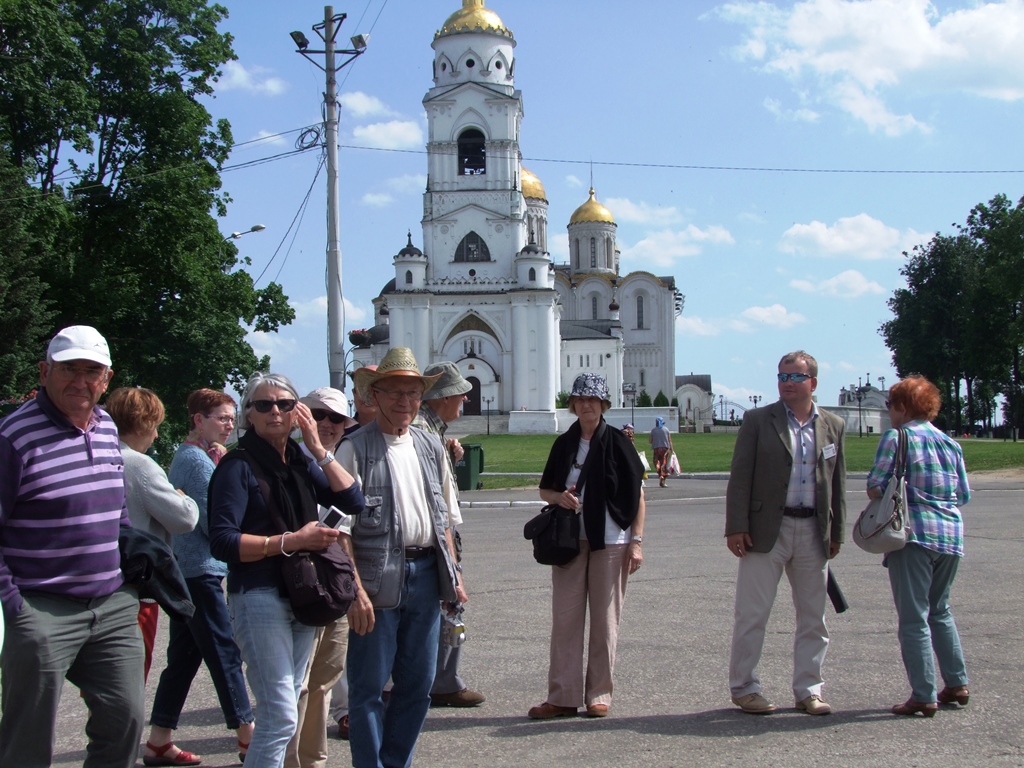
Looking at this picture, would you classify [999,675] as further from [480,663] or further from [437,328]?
[437,328]

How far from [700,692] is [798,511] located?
49.3 inches

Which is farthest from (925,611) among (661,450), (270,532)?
(661,450)

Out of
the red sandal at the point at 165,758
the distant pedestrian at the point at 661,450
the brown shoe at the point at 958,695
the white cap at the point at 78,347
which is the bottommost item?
the red sandal at the point at 165,758

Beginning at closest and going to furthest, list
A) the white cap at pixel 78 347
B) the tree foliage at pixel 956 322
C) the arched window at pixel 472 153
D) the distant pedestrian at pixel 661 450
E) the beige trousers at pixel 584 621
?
the white cap at pixel 78 347, the beige trousers at pixel 584 621, the distant pedestrian at pixel 661 450, the tree foliage at pixel 956 322, the arched window at pixel 472 153

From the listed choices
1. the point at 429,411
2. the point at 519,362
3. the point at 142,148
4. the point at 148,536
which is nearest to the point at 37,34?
the point at 142,148

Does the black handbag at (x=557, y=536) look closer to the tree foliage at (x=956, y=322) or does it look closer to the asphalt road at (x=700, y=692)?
the asphalt road at (x=700, y=692)

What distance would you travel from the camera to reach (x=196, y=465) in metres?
5.83

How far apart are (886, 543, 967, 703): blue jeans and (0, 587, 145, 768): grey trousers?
4.09 m

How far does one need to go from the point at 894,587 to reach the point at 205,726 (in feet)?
13.2

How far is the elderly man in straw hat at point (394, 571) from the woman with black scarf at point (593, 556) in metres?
1.36

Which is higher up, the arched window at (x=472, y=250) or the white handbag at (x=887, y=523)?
the arched window at (x=472, y=250)

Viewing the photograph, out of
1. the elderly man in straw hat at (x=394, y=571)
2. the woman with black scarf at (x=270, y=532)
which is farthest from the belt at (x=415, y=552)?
the woman with black scarf at (x=270, y=532)

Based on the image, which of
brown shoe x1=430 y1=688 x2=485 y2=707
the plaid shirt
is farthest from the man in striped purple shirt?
the plaid shirt

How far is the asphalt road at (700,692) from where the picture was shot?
5.42m
